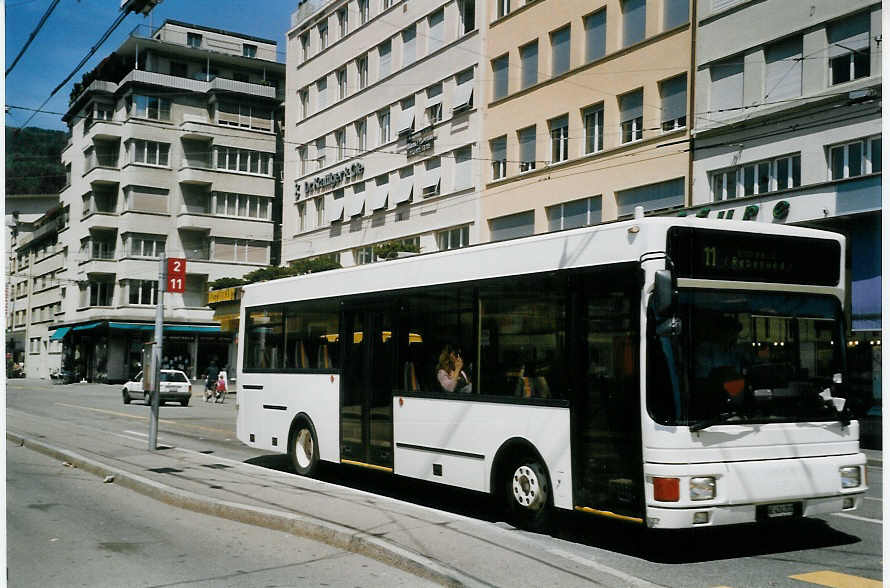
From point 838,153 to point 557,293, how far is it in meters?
16.9

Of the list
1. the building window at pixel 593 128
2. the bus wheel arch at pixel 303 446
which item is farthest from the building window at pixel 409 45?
the bus wheel arch at pixel 303 446

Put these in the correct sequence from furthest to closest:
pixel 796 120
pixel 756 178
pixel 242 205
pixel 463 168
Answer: pixel 242 205 < pixel 463 168 < pixel 756 178 < pixel 796 120

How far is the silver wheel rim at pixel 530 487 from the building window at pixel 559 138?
2473 centimetres

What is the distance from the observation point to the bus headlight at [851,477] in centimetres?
830

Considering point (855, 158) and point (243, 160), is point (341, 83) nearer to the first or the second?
point (243, 160)

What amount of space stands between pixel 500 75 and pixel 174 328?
36188 mm

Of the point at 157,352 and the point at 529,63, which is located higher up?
the point at 529,63

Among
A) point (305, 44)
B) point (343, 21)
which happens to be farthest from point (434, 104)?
point (305, 44)

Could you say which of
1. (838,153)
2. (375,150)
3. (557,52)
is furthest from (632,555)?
(375,150)

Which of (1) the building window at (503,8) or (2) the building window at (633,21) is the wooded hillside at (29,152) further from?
(1) the building window at (503,8)

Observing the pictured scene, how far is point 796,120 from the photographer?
2430 cm

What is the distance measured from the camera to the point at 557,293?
9.15 metres

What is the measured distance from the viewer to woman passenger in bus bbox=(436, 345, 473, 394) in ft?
34.4

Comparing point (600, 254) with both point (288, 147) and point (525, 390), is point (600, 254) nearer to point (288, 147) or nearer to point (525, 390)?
point (525, 390)
